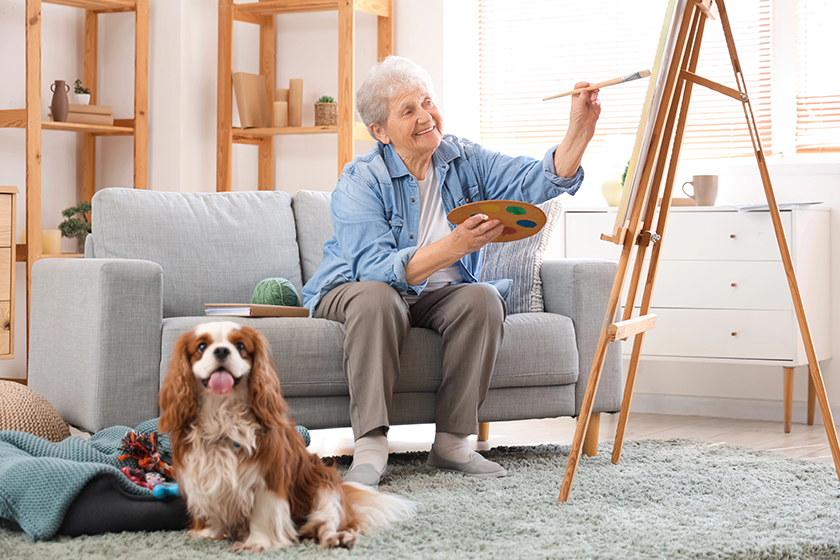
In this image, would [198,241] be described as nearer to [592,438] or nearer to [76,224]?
[592,438]

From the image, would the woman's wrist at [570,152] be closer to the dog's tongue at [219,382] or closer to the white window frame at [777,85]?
the dog's tongue at [219,382]

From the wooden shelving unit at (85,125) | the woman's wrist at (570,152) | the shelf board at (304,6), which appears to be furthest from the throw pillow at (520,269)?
the wooden shelving unit at (85,125)

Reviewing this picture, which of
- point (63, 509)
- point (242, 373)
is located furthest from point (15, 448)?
point (242, 373)

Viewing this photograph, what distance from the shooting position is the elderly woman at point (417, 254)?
82.5 inches

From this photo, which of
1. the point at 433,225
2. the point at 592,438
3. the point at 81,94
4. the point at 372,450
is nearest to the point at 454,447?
the point at 372,450

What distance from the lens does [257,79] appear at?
13.3 ft

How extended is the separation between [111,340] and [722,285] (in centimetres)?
212

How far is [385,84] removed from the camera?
2.35 meters

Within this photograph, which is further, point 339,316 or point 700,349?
point 700,349

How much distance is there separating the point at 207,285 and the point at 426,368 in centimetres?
73

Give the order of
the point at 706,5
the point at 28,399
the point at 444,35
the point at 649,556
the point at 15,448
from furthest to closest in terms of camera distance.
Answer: the point at 444,35, the point at 28,399, the point at 706,5, the point at 15,448, the point at 649,556

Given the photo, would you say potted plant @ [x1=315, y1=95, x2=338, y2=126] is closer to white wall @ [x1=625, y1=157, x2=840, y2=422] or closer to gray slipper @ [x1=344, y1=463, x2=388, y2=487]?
white wall @ [x1=625, y1=157, x2=840, y2=422]

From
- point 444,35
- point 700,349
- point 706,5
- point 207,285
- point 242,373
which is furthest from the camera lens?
point 444,35

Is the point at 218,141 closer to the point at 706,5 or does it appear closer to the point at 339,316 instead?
the point at 339,316
